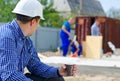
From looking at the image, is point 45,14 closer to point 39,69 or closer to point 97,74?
point 97,74

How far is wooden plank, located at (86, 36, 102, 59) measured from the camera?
64.8 feet

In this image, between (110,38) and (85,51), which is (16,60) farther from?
(110,38)

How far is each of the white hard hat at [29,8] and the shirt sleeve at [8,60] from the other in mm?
274

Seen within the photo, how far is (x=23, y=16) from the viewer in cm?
420

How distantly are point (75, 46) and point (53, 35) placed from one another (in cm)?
1253

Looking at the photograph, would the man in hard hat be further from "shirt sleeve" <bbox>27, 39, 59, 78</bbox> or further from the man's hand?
the man's hand

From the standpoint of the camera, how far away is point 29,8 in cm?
429

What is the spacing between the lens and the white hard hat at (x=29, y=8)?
4211 mm

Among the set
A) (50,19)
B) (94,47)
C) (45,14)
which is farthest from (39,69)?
(45,14)

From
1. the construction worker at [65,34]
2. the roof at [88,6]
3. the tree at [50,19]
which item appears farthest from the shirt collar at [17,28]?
the roof at [88,6]

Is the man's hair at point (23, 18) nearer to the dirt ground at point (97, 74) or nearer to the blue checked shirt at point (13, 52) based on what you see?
the blue checked shirt at point (13, 52)

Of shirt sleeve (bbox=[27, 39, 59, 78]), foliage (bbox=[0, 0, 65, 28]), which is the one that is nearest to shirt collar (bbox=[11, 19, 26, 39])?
shirt sleeve (bbox=[27, 39, 59, 78])

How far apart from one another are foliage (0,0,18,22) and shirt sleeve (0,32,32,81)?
1310 inches

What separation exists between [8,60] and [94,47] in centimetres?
1612
